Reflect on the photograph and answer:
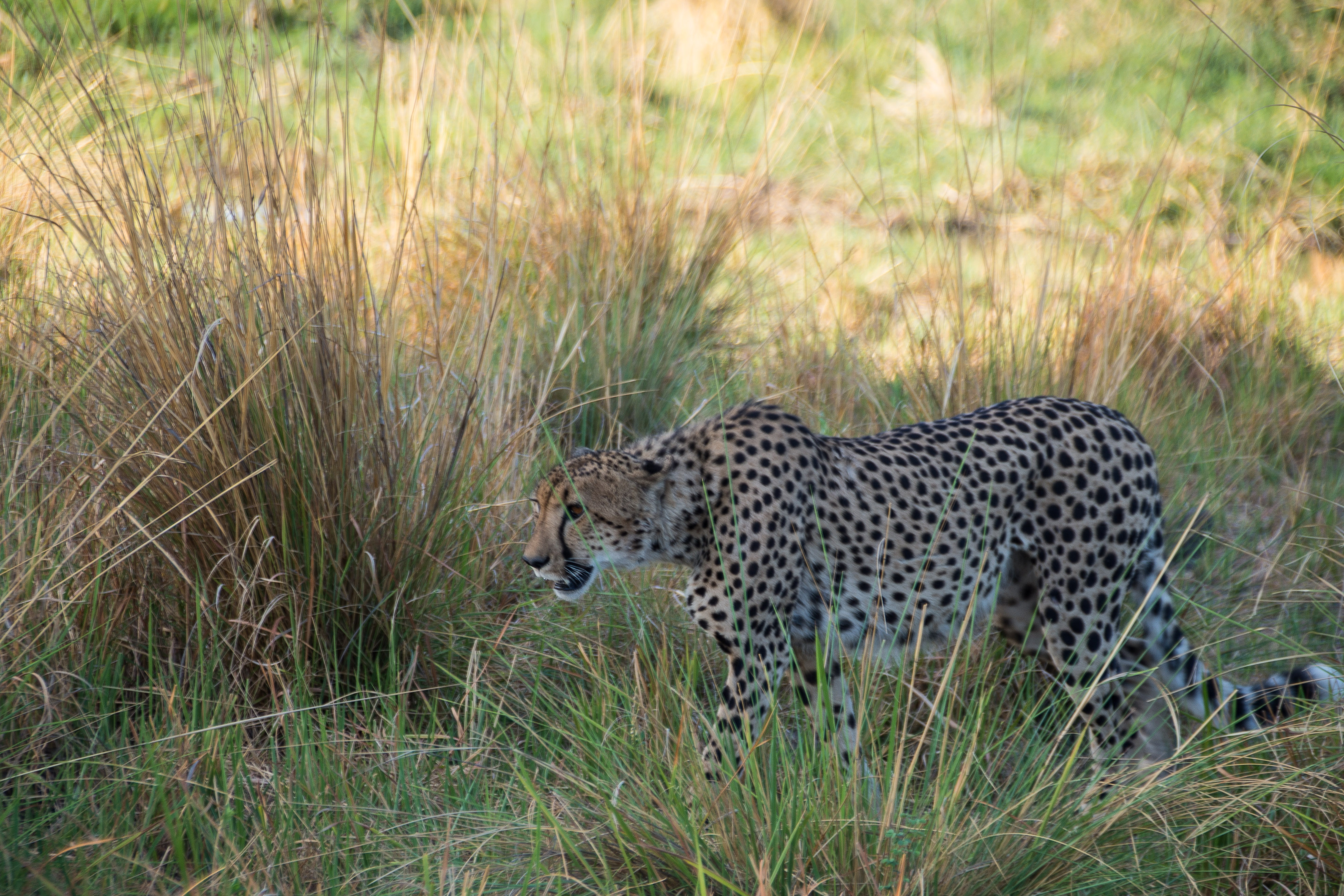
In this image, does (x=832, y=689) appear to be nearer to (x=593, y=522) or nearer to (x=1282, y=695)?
(x=593, y=522)

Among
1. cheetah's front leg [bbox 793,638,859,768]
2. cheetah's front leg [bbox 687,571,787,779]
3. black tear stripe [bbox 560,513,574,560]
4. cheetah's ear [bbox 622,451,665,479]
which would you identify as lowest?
cheetah's front leg [bbox 793,638,859,768]

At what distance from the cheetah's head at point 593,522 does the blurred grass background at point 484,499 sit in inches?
4.9

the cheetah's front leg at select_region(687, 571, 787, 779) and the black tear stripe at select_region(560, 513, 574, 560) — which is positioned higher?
the black tear stripe at select_region(560, 513, 574, 560)

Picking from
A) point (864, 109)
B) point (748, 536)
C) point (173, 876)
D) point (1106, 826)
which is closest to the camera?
point (1106, 826)

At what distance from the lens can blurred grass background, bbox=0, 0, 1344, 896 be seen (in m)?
2.10

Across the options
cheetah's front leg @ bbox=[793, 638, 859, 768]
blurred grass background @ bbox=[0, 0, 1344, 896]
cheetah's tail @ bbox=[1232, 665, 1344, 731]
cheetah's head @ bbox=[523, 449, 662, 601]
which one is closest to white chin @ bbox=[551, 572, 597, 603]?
cheetah's head @ bbox=[523, 449, 662, 601]

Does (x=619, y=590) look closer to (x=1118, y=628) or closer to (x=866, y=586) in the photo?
(x=866, y=586)

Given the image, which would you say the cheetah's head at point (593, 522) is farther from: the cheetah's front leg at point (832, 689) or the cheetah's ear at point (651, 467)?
the cheetah's front leg at point (832, 689)

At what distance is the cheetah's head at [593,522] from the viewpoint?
2.69 meters

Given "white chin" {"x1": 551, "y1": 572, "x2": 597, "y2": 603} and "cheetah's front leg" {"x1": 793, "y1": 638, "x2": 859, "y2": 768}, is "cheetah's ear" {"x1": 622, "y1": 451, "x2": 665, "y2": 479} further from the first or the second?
"cheetah's front leg" {"x1": 793, "y1": 638, "x2": 859, "y2": 768}

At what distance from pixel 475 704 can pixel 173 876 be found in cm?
66

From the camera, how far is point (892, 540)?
276 centimetres

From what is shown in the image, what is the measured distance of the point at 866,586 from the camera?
275 centimetres

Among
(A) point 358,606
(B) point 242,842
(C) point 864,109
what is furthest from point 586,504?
(C) point 864,109
